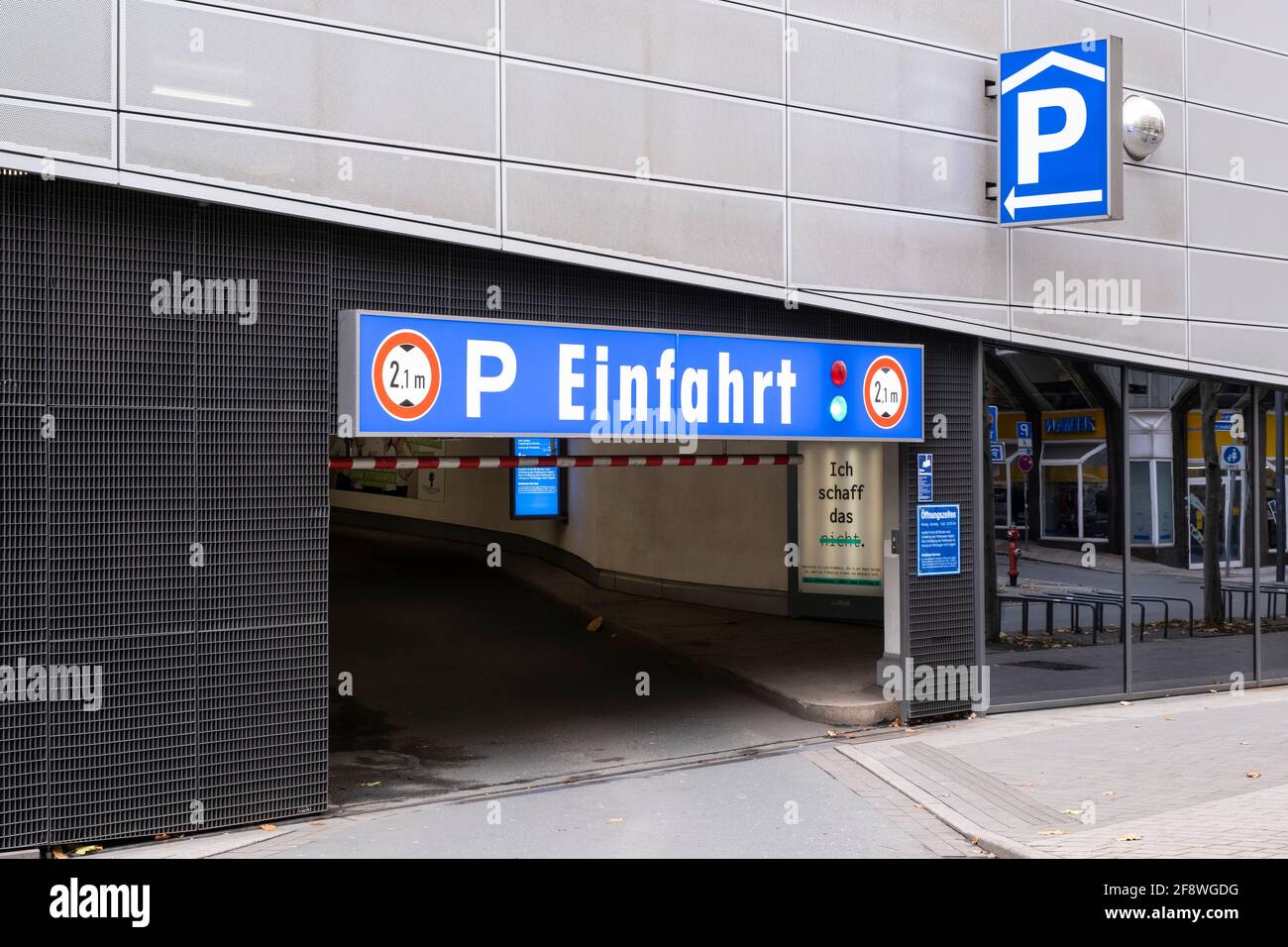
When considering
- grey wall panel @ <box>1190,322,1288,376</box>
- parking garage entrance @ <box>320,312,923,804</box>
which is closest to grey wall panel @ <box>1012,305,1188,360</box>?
grey wall panel @ <box>1190,322,1288,376</box>

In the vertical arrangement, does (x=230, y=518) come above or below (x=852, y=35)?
below

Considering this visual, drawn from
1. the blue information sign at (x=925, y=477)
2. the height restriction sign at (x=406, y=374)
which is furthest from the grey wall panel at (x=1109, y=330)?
the height restriction sign at (x=406, y=374)

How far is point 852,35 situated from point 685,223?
103 inches

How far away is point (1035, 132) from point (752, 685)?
6.14 metres

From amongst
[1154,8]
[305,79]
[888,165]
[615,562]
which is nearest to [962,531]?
[888,165]

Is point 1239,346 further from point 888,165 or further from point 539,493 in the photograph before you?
point 539,493

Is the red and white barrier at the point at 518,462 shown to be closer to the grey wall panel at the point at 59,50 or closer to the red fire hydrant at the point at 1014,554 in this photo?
the red fire hydrant at the point at 1014,554

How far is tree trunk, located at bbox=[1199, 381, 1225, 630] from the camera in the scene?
47.0 feet

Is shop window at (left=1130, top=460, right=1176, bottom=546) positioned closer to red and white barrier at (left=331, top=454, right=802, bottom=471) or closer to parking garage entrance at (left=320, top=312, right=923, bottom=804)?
parking garage entrance at (left=320, top=312, right=923, bottom=804)

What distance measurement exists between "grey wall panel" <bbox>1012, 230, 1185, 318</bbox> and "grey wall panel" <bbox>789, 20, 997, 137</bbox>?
1.26 m

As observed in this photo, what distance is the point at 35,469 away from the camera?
7695 mm
